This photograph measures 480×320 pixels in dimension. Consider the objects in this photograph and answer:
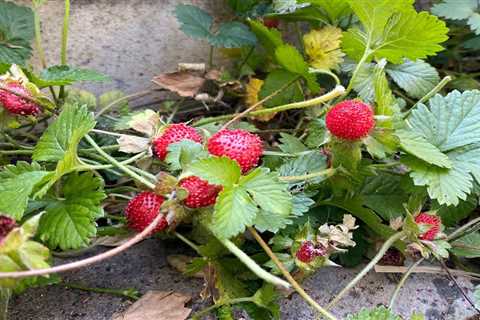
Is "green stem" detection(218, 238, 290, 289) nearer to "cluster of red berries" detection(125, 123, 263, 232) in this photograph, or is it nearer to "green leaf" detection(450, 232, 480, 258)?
"cluster of red berries" detection(125, 123, 263, 232)

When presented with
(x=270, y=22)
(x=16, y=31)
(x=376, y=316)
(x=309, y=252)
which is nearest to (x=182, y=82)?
(x=270, y=22)

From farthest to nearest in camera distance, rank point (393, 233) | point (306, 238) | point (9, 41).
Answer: point (9, 41) → point (393, 233) → point (306, 238)

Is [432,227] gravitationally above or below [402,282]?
above

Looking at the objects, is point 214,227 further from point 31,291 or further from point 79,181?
point 31,291

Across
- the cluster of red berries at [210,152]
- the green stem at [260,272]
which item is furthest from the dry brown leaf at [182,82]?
the green stem at [260,272]

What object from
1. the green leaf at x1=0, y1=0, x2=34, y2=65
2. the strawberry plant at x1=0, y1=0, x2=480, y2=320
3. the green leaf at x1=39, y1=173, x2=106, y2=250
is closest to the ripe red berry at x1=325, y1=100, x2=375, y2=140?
the strawberry plant at x1=0, y1=0, x2=480, y2=320

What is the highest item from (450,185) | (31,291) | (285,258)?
(450,185)

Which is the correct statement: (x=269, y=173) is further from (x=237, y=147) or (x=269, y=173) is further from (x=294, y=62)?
(x=294, y=62)

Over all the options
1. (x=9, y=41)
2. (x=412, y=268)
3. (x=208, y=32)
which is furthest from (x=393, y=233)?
(x=9, y=41)
